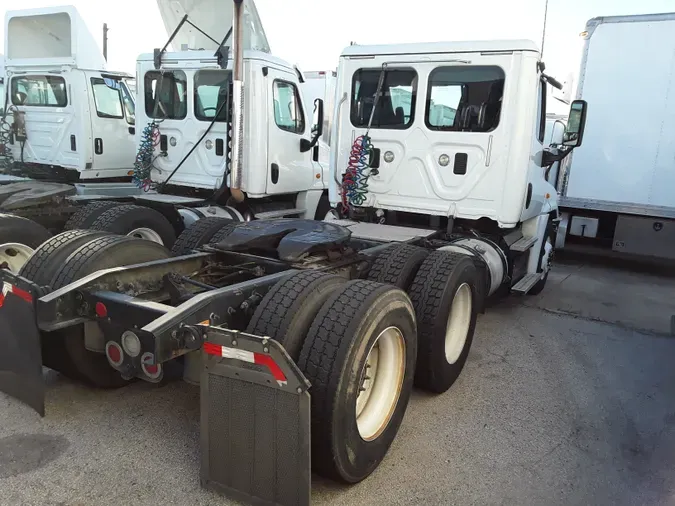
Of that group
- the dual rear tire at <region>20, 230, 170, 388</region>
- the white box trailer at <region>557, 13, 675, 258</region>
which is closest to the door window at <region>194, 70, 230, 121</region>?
the dual rear tire at <region>20, 230, 170, 388</region>

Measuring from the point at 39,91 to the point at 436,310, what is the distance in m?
7.29

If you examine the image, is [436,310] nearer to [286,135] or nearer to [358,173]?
[358,173]

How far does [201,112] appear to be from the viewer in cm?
719

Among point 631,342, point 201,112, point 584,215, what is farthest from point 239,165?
point 584,215

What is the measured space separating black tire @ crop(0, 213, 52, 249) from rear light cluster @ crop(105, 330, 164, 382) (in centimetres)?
269

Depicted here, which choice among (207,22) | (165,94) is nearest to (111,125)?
(165,94)

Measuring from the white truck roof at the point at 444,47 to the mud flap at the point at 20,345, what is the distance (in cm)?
413

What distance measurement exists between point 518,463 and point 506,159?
10.2ft

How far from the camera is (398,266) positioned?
4.14 m

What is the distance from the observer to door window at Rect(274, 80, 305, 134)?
284 inches

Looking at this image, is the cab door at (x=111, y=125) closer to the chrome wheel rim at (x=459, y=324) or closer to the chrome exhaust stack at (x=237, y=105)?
the chrome exhaust stack at (x=237, y=105)

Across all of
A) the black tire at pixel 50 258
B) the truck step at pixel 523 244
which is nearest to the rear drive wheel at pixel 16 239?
the black tire at pixel 50 258

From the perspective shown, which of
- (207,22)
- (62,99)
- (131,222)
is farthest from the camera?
(62,99)

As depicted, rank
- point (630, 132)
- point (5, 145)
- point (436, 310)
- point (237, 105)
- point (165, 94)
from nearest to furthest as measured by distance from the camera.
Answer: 1. point (436, 310)
2. point (237, 105)
3. point (165, 94)
4. point (630, 132)
5. point (5, 145)
